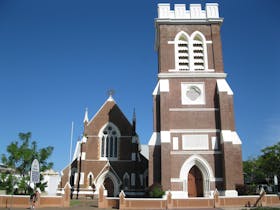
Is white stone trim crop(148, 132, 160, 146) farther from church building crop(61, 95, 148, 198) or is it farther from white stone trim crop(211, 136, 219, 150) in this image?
church building crop(61, 95, 148, 198)

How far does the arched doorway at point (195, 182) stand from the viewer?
28266 mm

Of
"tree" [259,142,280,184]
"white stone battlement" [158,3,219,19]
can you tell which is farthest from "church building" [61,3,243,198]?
"tree" [259,142,280,184]

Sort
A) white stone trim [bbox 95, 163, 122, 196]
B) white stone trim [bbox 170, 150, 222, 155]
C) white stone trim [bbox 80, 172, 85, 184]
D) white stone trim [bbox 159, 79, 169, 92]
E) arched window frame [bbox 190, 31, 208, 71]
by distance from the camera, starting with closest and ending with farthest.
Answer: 1. white stone trim [bbox 170, 150, 222, 155]
2. white stone trim [bbox 159, 79, 169, 92]
3. arched window frame [bbox 190, 31, 208, 71]
4. white stone trim [bbox 80, 172, 85, 184]
5. white stone trim [bbox 95, 163, 122, 196]

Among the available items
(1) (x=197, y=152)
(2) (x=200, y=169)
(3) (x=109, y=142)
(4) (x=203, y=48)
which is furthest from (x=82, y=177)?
(4) (x=203, y=48)

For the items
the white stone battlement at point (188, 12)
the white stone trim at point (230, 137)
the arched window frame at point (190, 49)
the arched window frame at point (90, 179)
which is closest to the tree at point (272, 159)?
the white stone trim at point (230, 137)

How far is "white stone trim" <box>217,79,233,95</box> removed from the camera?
29.3m

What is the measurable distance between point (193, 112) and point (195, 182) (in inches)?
266

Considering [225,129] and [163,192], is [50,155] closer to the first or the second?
[163,192]

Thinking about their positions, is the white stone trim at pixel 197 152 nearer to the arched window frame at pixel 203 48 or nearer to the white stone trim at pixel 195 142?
the white stone trim at pixel 195 142

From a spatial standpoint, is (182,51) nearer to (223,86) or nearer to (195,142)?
(223,86)

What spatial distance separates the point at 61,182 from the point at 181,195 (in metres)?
16.6

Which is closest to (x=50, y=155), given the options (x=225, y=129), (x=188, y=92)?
(x=188, y=92)

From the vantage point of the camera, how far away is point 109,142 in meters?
37.6

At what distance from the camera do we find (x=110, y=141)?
37719mm
